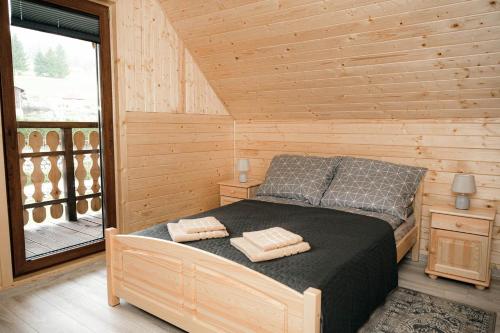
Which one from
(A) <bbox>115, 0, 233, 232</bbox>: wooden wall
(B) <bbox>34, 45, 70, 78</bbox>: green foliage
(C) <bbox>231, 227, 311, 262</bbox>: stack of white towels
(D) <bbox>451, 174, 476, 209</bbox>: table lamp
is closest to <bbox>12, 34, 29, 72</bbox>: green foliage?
(B) <bbox>34, 45, 70, 78</bbox>: green foliage

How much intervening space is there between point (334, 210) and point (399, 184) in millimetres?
564

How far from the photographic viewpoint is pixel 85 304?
2.30m

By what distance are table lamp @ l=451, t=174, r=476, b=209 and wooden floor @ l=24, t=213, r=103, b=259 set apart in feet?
9.36

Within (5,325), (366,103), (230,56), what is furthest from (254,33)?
(5,325)

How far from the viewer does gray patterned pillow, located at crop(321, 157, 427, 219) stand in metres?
2.76

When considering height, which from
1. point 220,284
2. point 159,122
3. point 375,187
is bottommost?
A: point 220,284

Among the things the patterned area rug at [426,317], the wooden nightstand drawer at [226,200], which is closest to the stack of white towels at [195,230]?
the patterned area rug at [426,317]

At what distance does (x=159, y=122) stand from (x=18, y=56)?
1.17 metres

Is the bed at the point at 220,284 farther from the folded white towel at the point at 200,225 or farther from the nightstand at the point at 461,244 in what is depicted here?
the nightstand at the point at 461,244

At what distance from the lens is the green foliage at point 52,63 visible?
104 inches

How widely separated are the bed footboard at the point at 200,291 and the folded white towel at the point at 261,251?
0.15m

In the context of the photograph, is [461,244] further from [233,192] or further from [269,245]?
[233,192]

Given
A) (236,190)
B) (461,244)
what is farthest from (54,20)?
(461,244)

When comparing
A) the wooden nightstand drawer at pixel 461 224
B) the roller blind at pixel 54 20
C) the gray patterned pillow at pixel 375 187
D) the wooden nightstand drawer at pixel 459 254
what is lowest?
the wooden nightstand drawer at pixel 459 254
